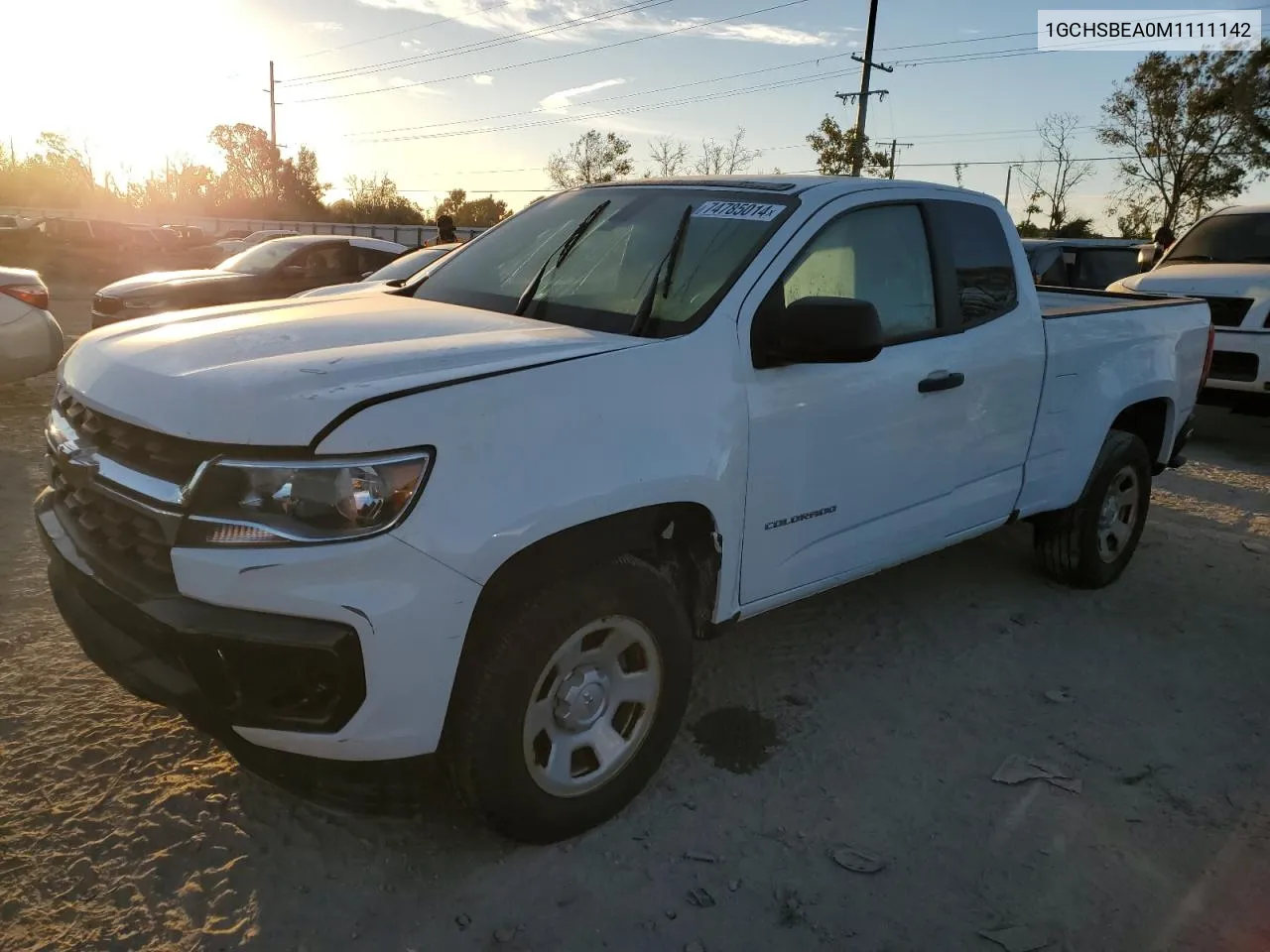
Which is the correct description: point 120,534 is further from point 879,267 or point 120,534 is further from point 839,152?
point 839,152

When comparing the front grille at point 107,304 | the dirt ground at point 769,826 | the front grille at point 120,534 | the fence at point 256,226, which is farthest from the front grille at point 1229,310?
the fence at point 256,226

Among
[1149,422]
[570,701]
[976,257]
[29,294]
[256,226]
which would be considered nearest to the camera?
[570,701]

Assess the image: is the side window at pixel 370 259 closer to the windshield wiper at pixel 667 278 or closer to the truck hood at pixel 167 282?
the truck hood at pixel 167 282

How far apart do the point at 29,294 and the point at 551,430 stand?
6708mm

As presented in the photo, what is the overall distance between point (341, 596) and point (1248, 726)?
3337mm

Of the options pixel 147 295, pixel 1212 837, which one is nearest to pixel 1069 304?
pixel 1212 837

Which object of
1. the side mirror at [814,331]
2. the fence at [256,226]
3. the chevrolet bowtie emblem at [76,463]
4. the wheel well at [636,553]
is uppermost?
the fence at [256,226]

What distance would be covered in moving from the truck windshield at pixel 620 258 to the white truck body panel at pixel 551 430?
0.11 meters

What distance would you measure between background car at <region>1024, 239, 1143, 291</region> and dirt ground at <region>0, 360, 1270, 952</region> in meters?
8.61

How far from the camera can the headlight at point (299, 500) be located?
2033 millimetres

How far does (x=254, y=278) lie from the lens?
9.83 metres

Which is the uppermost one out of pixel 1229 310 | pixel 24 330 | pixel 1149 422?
Answer: pixel 1229 310

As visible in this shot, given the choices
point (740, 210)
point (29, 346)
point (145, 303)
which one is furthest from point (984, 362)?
point (145, 303)

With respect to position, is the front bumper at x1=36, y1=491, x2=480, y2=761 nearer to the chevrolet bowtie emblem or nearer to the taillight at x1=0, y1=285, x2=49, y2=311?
the chevrolet bowtie emblem
